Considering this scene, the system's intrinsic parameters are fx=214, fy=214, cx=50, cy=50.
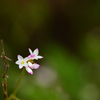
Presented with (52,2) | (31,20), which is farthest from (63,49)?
(52,2)

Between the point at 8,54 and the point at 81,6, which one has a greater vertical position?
the point at 81,6

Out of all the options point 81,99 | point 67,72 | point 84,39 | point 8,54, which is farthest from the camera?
point 84,39

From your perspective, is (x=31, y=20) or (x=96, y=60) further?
(x=31, y=20)

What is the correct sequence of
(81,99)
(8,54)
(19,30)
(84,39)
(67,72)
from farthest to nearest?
(84,39) < (19,30) < (8,54) < (67,72) < (81,99)

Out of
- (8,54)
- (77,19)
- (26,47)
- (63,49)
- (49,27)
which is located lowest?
(8,54)

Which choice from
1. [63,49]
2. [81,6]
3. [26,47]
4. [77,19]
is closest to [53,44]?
[63,49]

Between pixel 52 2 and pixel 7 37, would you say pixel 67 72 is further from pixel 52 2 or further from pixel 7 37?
pixel 52 2

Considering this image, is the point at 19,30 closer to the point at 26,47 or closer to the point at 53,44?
the point at 26,47
